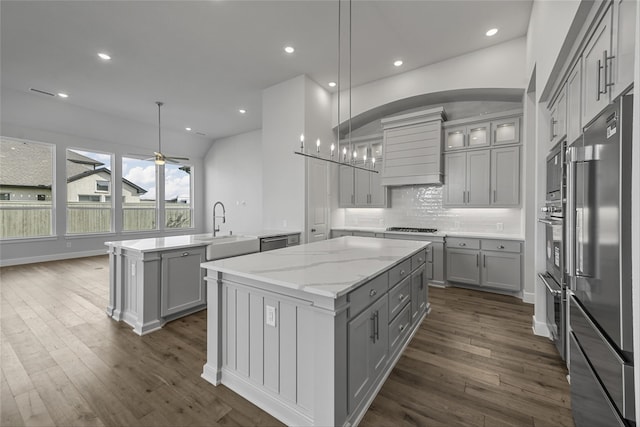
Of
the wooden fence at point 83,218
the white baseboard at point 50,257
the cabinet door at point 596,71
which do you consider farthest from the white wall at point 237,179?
the cabinet door at point 596,71

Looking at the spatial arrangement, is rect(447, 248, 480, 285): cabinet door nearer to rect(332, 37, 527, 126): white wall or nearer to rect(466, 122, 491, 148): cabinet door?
rect(466, 122, 491, 148): cabinet door

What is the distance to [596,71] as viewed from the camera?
1.55 meters

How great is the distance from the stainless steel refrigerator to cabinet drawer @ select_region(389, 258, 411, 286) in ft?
3.39

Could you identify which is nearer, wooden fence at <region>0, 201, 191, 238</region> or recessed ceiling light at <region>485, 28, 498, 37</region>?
recessed ceiling light at <region>485, 28, 498, 37</region>

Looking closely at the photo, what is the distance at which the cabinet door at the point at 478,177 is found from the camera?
13.9 ft

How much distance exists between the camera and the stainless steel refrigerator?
3.25ft

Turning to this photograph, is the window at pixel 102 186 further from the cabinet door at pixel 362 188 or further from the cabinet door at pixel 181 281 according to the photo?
the cabinet door at pixel 362 188

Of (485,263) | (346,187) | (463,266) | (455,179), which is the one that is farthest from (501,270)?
(346,187)

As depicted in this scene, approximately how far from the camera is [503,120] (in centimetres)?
414

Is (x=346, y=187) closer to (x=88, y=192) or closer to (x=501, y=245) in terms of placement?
(x=501, y=245)

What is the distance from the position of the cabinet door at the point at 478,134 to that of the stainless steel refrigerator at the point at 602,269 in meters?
3.10

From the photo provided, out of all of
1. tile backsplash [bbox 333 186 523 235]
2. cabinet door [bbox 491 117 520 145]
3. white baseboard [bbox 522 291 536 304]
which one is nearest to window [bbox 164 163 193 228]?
tile backsplash [bbox 333 186 523 235]

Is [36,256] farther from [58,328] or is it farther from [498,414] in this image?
[498,414]

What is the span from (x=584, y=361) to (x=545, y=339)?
1692mm
